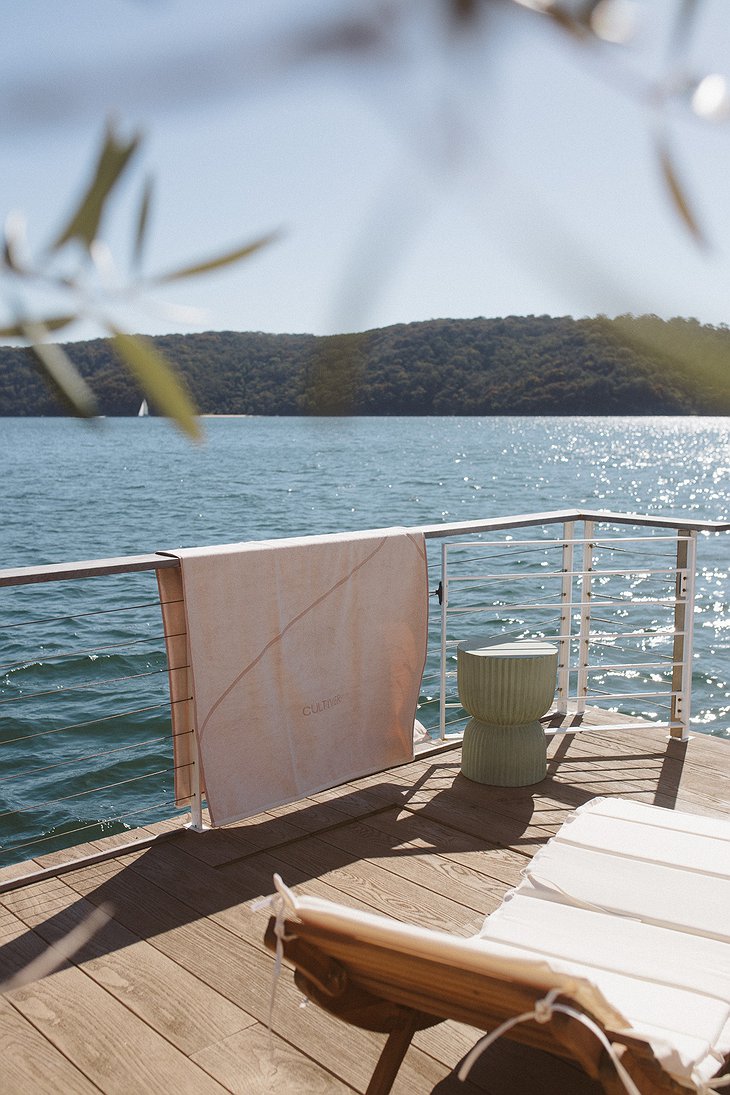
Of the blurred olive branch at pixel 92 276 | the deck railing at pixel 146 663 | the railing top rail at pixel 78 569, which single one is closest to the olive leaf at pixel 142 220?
the blurred olive branch at pixel 92 276

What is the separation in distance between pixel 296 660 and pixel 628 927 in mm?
1354

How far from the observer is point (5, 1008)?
192 centimetres

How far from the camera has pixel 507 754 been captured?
3.09m

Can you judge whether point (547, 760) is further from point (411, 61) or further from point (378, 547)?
point (411, 61)

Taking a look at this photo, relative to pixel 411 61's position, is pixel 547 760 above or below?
below

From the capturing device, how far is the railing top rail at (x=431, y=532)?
7.70ft

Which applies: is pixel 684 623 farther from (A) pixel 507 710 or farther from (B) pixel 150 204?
(B) pixel 150 204

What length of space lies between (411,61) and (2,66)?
0.24 ft

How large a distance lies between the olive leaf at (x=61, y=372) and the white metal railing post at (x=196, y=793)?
2.59 meters

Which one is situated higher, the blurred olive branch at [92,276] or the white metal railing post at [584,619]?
the blurred olive branch at [92,276]

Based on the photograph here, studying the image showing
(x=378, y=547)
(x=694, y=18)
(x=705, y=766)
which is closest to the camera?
(x=694, y=18)

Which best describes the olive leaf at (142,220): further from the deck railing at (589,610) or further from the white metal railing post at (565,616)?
the white metal railing post at (565,616)

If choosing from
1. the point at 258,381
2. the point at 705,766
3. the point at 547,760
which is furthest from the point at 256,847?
the point at 258,381

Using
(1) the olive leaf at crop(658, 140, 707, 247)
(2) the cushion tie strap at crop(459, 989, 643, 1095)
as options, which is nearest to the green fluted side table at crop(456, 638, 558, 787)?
(2) the cushion tie strap at crop(459, 989, 643, 1095)
